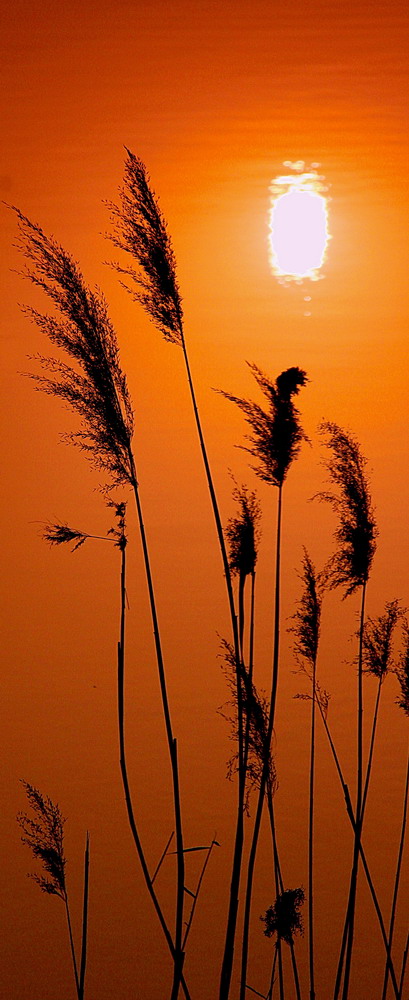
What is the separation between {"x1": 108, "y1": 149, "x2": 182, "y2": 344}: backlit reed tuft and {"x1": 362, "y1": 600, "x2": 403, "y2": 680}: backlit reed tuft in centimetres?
82

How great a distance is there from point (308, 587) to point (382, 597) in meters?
1.83

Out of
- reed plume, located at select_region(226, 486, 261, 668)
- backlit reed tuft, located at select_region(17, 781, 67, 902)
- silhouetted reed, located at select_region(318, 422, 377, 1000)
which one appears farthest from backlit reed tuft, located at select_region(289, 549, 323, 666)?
backlit reed tuft, located at select_region(17, 781, 67, 902)

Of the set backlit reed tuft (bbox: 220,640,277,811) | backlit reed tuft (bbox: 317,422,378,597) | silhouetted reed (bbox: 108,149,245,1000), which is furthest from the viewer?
backlit reed tuft (bbox: 317,422,378,597)

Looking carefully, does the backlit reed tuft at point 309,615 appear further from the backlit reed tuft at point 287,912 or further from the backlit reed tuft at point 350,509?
the backlit reed tuft at point 287,912

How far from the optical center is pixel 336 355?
186 inches

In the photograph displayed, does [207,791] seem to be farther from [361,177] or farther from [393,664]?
[361,177]

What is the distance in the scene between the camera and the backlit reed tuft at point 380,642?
240 centimetres

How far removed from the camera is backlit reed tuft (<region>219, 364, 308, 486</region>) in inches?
77.4

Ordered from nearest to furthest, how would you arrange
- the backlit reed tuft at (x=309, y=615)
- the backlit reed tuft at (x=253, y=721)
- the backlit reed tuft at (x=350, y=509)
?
the backlit reed tuft at (x=253, y=721), the backlit reed tuft at (x=350, y=509), the backlit reed tuft at (x=309, y=615)

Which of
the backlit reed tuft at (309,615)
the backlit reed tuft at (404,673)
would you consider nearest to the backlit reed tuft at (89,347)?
the backlit reed tuft at (309,615)

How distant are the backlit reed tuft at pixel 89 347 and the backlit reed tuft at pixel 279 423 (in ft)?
0.67

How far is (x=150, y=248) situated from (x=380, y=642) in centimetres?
99

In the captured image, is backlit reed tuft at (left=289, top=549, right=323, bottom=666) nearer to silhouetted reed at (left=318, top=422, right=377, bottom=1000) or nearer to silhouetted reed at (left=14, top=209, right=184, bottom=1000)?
silhouetted reed at (left=318, top=422, right=377, bottom=1000)

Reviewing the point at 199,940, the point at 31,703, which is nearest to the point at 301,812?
the point at 199,940
